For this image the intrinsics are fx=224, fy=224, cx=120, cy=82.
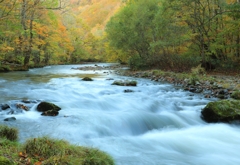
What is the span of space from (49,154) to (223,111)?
216 inches

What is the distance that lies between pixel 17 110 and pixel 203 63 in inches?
573

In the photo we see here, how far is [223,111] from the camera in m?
6.70

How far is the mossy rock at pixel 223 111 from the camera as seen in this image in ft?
21.6

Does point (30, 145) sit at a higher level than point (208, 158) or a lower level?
higher

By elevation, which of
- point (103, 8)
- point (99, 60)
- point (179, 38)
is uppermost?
point (103, 8)

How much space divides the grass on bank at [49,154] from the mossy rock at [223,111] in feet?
14.7

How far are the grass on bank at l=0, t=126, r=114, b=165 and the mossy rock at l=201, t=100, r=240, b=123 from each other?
4.47 meters

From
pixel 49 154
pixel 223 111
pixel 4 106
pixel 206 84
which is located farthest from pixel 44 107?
pixel 206 84

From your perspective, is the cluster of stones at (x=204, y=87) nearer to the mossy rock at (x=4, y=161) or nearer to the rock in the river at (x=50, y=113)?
the rock in the river at (x=50, y=113)

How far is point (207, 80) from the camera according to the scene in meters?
12.0

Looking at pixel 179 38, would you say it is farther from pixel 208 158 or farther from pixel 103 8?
pixel 103 8

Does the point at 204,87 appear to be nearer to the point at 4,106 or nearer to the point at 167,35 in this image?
the point at 4,106

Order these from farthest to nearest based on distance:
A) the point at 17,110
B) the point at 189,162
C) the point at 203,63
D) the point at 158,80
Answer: the point at 203,63, the point at 158,80, the point at 17,110, the point at 189,162

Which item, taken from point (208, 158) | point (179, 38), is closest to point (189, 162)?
point (208, 158)
